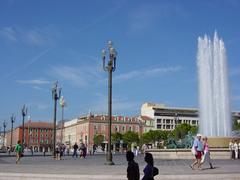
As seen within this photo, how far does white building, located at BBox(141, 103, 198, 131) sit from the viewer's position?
160 meters

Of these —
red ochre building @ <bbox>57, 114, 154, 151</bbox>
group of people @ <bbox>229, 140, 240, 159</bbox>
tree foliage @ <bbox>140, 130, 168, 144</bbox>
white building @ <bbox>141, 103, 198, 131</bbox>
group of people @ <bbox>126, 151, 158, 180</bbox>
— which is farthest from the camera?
white building @ <bbox>141, 103, 198, 131</bbox>

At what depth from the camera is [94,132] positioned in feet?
497

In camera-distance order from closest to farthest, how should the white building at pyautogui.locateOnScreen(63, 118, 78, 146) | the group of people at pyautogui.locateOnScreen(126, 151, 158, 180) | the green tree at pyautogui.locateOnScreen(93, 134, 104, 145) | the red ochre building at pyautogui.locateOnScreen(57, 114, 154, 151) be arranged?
the group of people at pyautogui.locateOnScreen(126, 151, 158, 180), the green tree at pyautogui.locateOnScreen(93, 134, 104, 145), the red ochre building at pyautogui.locateOnScreen(57, 114, 154, 151), the white building at pyautogui.locateOnScreen(63, 118, 78, 146)

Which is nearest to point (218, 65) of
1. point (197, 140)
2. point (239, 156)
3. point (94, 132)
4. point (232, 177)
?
point (239, 156)

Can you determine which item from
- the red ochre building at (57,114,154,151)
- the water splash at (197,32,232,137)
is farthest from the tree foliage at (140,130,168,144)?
the water splash at (197,32,232,137)

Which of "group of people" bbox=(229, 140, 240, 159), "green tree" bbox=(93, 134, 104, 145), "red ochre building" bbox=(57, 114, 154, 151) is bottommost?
"group of people" bbox=(229, 140, 240, 159)

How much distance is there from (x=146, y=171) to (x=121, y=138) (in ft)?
409

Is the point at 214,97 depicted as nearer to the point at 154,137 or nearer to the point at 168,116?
the point at 154,137

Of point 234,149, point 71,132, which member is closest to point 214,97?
point 234,149

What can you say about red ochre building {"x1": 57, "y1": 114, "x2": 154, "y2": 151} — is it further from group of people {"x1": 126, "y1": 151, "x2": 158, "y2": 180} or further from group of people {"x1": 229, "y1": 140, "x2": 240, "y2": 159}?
group of people {"x1": 126, "y1": 151, "x2": 158, "y2": 180}

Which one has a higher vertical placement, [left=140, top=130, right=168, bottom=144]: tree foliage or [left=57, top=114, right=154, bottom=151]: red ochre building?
[left=57, top=114, right=154, bottom=151]: red ochre building

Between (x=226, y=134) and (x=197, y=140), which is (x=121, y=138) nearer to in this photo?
(x=226, y=134)

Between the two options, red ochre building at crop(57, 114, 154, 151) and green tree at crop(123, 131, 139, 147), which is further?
red ochre building at crop(57, 114, 154, 151)

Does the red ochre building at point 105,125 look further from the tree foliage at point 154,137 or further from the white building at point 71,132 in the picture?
the tree foliage at point 154,137
